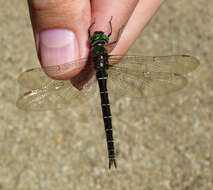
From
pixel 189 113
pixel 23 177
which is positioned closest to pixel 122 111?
pixel 189 113

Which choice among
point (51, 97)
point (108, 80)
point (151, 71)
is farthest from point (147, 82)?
point (51, 97)

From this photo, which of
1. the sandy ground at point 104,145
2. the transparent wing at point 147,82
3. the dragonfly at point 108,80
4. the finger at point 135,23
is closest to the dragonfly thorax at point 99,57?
the dragonfly at point 108,80

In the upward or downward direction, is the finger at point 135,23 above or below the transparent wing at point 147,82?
above

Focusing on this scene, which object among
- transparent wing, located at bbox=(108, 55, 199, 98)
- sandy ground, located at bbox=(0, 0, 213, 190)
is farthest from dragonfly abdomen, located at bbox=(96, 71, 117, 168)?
sandy ground, located at bbox=(0, 0, 213, 190)

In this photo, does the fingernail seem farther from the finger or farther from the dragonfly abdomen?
the finger

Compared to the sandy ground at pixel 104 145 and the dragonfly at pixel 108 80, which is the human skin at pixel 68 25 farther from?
the sandy ground at pixel 104 145

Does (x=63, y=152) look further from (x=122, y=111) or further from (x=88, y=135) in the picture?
(x=122, y=111)

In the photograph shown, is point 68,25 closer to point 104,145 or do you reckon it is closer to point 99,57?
point 99,57
